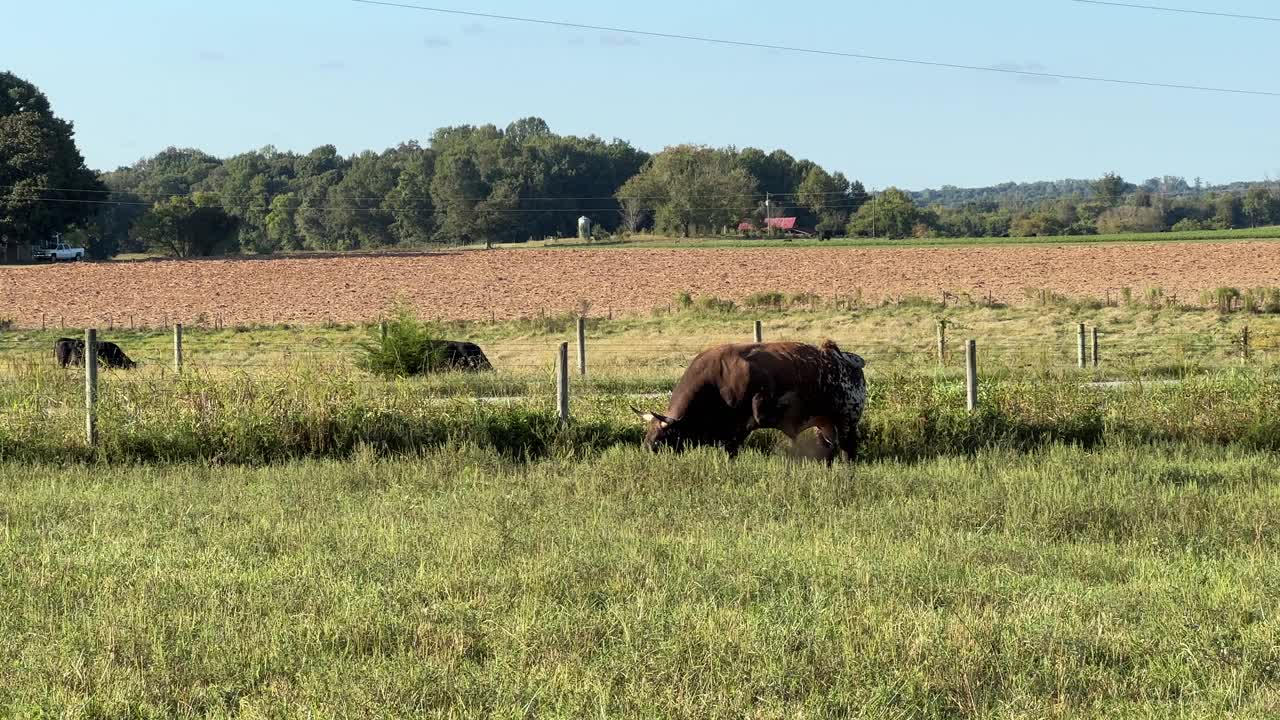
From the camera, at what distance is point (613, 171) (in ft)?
486

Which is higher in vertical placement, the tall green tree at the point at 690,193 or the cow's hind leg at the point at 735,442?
the tall green tree at the point at 690,193

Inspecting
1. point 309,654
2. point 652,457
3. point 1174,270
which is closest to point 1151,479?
point 652,457

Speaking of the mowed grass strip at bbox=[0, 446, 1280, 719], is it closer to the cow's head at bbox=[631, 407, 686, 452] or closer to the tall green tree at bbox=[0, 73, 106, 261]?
the cow's head at bbox=[631, 407, 686, 452]

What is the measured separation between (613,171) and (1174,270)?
93.0 metres

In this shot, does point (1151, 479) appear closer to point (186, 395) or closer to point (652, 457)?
point (652, 457)

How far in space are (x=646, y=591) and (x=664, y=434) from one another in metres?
5.61

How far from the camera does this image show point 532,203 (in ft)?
438

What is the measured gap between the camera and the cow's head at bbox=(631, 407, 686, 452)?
14.2m

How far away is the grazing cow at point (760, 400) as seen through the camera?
14.2 metres

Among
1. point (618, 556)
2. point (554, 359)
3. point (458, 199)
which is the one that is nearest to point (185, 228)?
point (458, 199)

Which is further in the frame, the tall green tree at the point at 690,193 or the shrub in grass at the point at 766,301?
the tall green tree at the point at 690,193

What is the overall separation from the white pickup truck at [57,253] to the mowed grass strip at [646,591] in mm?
78670

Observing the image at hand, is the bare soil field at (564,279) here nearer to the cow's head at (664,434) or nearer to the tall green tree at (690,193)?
the cow's head at (664,434)

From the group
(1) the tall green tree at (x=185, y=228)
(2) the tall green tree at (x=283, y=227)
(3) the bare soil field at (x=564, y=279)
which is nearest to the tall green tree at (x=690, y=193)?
(2) the tall green tree at (x=283, y=227)
